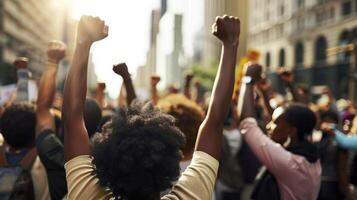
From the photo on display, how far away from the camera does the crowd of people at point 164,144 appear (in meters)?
2.01

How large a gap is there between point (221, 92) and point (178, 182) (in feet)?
1.35

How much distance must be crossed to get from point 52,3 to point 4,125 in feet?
310

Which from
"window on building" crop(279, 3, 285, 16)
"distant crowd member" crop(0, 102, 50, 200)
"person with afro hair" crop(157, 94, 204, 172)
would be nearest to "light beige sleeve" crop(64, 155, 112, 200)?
"person with afro hair" crop(157, 94, 204, 172)

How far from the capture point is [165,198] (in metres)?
2.04

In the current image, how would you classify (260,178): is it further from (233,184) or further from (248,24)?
(248,24)

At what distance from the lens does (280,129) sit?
337 cm

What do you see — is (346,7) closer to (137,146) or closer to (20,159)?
(20,159)

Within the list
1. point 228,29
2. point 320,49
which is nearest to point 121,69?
point 228,29

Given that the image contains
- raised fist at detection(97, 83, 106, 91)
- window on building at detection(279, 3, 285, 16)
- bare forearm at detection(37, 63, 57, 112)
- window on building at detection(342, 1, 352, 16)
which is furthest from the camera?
window on building at detection(279, 3, 285, 16)

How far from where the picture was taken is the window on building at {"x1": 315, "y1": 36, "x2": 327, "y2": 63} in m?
41.6

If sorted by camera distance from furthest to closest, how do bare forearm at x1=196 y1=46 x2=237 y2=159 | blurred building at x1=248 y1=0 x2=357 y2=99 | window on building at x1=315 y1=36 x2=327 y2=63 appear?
window on building at x1=315 y1=36 x2=327 y2=63, blurred building at x1=248 y1=0 x2=357 y2=99, bare forearm at x1=196 y1=46 x2=237 y2=159

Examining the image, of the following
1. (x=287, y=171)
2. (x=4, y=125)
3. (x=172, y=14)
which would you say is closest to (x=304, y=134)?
(x=287, y=171)

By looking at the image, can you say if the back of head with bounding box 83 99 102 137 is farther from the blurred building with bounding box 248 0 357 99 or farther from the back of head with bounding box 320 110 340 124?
the blurred building with bounding box 248 0 357 99

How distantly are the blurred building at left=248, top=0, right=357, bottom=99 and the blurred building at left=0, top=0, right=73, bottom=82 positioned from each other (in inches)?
974
